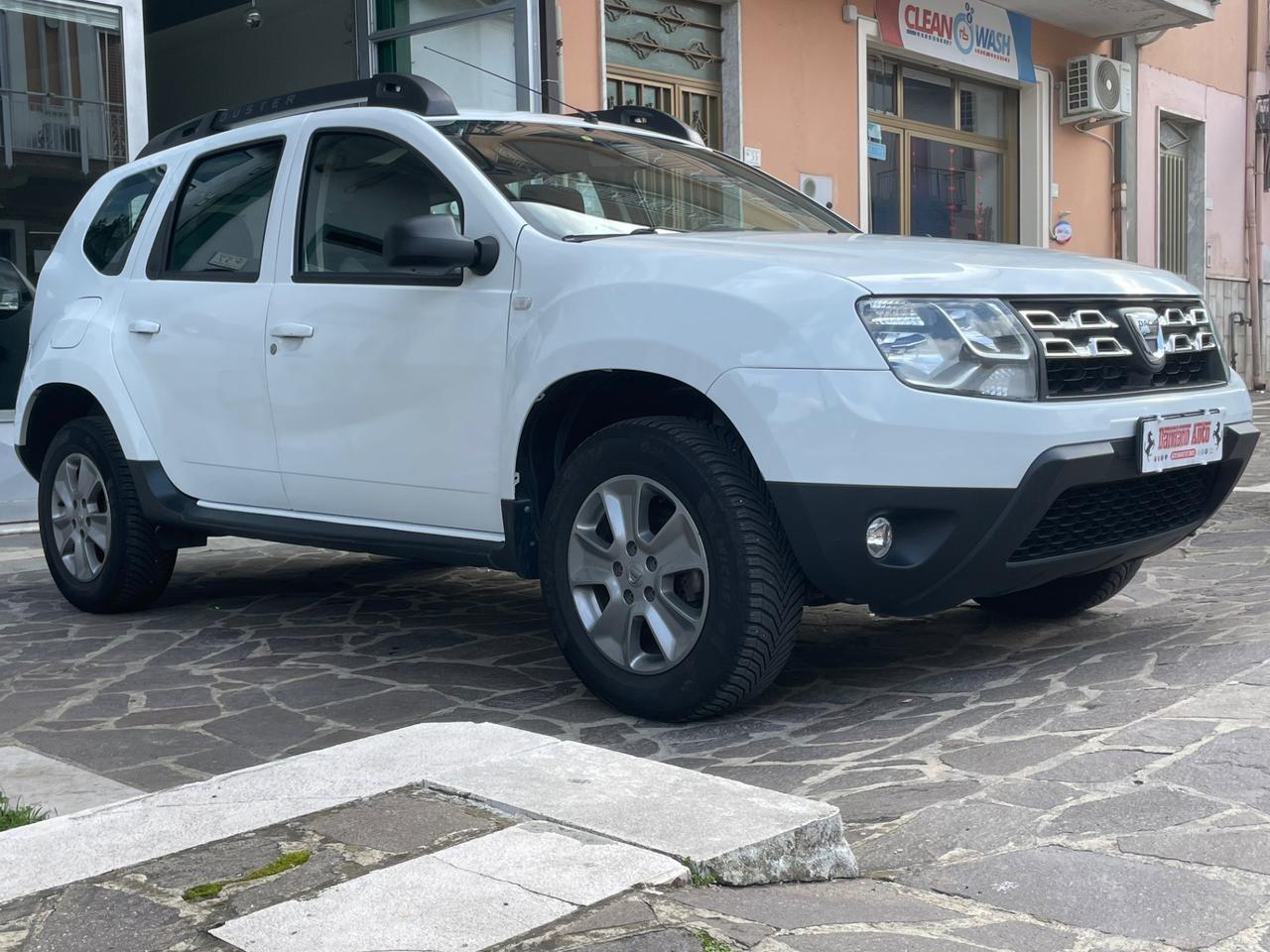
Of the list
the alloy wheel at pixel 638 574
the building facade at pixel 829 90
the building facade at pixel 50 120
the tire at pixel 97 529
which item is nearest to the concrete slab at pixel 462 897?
the alloy wheel at pixel 638 574

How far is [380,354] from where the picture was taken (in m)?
4.54

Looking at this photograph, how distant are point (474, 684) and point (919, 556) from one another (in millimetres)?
1589

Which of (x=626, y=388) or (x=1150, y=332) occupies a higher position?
(x=1150, y=332)

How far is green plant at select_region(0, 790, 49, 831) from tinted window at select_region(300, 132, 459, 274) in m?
2.00

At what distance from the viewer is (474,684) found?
4.59 m

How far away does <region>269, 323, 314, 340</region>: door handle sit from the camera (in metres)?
4.75

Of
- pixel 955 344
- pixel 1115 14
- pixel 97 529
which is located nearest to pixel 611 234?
pixel 955 344

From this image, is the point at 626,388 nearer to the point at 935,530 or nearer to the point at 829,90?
the point at 935,530

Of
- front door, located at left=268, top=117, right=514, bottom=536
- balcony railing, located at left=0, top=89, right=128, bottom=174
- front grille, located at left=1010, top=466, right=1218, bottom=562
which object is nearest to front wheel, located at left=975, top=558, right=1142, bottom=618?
front grille, located at left=1010, top=466, right=1218, bottom=562

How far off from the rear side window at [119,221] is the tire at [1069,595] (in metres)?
3.50

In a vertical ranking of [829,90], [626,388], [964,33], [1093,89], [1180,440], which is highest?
[964,33]

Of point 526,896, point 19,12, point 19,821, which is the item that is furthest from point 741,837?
point 19,12

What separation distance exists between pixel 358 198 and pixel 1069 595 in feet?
8.84

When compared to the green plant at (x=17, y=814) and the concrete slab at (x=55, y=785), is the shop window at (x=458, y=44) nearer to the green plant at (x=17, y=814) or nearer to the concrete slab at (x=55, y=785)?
the concrete slab at (x=55, y=785)
